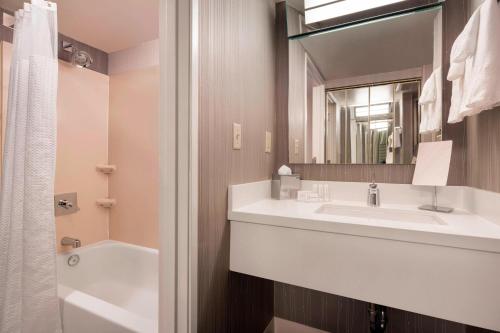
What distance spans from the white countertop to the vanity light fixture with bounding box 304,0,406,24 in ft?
3.52

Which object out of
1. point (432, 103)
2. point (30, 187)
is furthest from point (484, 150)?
point (30, 187)

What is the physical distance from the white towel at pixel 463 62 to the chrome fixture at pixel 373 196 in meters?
0.42

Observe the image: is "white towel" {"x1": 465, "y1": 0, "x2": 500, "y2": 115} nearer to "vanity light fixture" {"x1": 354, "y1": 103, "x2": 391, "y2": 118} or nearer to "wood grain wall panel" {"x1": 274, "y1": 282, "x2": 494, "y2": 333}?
"vanity light fixture" {"x1": 354, "y1": 103, "x2": 391, "y2": 118}

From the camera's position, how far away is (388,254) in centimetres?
79

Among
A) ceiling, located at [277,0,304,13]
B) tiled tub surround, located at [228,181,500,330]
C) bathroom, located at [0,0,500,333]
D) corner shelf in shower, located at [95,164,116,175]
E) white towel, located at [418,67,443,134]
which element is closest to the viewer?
tiled tub surround, located at [228,181,500,330]

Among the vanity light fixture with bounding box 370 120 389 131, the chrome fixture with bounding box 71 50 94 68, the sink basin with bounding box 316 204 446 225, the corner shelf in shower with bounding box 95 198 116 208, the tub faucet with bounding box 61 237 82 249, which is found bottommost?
the tub faucet with bounding box 61 237 82 249

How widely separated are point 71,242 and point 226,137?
1.68m

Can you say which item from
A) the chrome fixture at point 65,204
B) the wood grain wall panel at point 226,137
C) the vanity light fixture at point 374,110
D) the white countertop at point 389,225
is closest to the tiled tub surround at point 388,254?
the white countertop at point 389,225

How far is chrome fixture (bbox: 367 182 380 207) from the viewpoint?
1.17 m

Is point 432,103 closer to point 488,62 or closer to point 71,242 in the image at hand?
point 488,62

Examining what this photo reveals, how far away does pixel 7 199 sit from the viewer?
1.07 meters

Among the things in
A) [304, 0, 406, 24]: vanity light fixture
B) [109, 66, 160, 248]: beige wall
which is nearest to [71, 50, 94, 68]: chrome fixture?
[109, 66, 160, 248]: beige wall

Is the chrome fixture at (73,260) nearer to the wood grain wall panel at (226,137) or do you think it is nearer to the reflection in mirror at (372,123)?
the wood grain wall panel at (226,137)

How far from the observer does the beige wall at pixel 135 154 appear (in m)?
2.05
